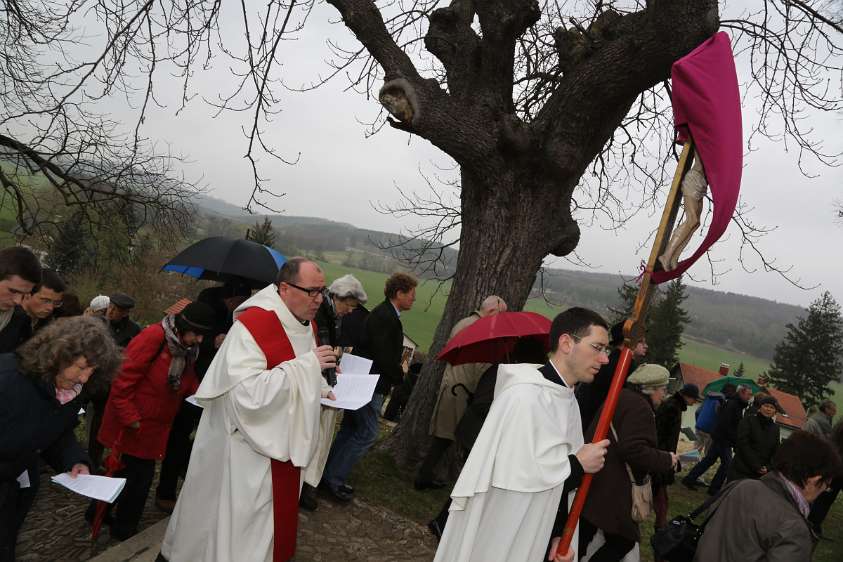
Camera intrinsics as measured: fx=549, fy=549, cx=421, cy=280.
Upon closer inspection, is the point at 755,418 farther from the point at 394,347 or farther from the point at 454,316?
the point at 394,347

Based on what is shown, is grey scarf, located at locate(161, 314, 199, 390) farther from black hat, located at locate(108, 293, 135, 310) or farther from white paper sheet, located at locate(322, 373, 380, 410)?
black hat, located at locate(108, 293, 135, 310)

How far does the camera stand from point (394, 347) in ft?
16.6

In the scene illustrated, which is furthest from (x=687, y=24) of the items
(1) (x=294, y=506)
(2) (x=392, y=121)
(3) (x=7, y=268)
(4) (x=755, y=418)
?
(4) (x=755, y=418)

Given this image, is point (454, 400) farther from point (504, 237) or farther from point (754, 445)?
point (754, 445)

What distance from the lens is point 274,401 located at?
9.64 feet

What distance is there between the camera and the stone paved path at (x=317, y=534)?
3662 millimetres

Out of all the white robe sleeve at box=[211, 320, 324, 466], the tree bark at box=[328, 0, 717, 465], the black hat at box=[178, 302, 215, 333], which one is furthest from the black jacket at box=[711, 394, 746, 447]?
the black hat at box=[178, 302, 215, 333]

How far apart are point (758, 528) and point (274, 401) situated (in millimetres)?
2542

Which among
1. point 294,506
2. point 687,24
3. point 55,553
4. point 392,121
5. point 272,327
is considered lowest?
point 55,553

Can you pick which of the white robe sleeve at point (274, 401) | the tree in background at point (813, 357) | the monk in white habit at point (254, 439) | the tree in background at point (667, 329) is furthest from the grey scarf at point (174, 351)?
the tree in background at point (813, 357)

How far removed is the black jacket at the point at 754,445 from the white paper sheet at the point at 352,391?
5.74 metres

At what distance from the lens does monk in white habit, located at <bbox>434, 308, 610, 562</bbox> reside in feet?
8.38

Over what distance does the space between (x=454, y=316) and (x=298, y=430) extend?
2781mm

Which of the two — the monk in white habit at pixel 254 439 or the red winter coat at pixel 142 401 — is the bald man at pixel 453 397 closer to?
the monk in white habit at pixel 254 439
